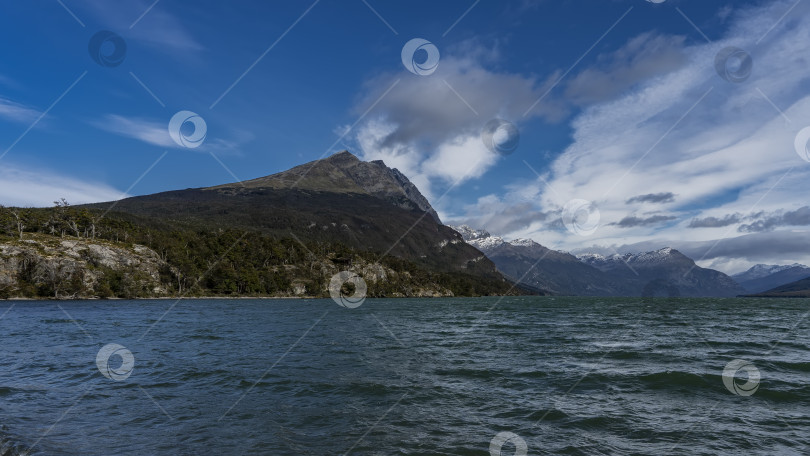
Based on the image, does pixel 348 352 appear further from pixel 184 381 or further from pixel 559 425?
pixel 559 425

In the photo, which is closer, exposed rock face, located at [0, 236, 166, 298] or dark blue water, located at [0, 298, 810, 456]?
dark blue water, located at [0, 298, 810, 456]

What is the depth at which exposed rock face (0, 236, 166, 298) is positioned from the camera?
12469 cm

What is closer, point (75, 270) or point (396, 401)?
point (396, 401)

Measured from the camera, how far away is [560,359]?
97.8 feet

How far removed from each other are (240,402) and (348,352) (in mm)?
15049

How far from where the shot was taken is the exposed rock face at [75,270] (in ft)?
409

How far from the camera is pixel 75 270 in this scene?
444 feet

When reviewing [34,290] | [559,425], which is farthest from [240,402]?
[34,290]

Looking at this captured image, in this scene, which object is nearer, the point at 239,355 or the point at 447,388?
the point at 447,388

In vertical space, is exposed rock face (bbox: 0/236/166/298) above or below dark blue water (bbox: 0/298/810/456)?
above

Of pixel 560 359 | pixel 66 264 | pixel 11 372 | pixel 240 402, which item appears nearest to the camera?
pixel 240 402

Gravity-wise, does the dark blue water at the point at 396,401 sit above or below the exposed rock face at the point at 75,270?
below

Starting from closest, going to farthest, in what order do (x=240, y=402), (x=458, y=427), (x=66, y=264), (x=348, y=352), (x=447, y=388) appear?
(x=458, y=427) < (x=240, y=402) < (x=447, y=388) < (x=348, y=352) < (x=66, y=264)

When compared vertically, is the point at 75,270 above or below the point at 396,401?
above
